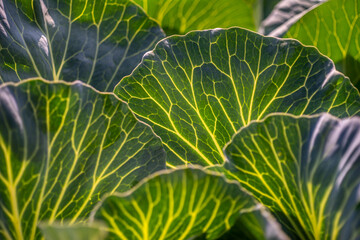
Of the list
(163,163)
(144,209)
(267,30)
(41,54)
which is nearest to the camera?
(144,209)

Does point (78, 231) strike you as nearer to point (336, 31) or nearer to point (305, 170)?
point (305, 170)

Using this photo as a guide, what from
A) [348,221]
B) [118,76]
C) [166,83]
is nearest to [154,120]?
[166,83]

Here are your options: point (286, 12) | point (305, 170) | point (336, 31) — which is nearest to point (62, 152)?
point (305, 170)

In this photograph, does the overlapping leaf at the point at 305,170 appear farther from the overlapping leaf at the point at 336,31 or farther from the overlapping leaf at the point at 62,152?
the overlapping leaf at the point at 336,31

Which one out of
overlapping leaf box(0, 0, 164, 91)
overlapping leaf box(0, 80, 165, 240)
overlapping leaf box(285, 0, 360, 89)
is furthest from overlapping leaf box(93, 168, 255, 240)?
overlapping leaf box(285, 0, 360, 89)

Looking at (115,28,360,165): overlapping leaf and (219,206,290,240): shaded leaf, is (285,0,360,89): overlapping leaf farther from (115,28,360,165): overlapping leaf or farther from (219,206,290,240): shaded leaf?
(219,206,290,240): shaded leaf

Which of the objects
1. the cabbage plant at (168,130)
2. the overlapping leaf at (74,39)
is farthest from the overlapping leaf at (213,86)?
the overlapping leaf at (74,39)

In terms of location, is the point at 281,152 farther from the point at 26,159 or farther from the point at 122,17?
the point at 122,17
